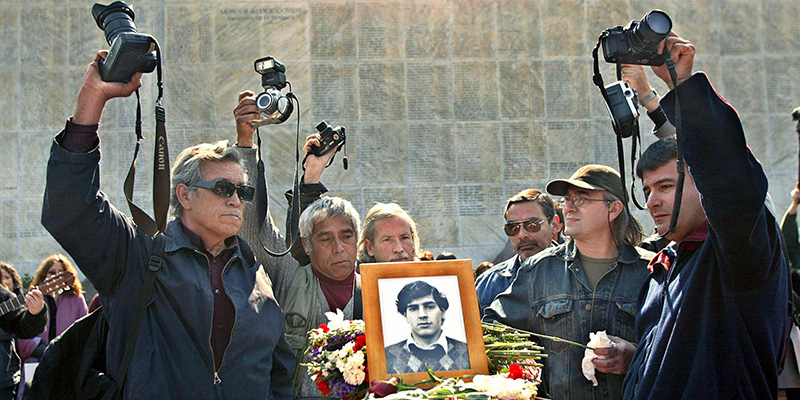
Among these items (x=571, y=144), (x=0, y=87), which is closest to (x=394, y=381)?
(x=571, y=144)

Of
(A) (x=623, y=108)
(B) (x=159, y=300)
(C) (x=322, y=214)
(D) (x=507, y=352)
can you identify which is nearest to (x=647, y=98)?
(A) (x=623, y=108)

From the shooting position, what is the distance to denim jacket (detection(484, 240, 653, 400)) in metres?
3.53

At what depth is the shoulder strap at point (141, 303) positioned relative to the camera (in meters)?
2.81

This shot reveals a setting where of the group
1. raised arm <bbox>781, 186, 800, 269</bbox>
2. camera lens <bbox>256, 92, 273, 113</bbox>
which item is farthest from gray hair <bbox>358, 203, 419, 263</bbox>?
raised arm <bbox>781, 186, 800, 269</bbox>

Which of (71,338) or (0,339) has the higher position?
(71,338)

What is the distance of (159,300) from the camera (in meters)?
2.96

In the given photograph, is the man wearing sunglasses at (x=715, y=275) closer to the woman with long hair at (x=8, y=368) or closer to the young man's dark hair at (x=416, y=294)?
the young man's dark hair at (x=416, y=294)

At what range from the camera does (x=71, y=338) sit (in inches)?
116

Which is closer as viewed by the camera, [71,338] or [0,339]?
[71,338]

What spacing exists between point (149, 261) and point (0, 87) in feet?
36.9

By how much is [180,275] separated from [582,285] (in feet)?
6.11

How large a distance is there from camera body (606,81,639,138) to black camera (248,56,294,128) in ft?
6.03

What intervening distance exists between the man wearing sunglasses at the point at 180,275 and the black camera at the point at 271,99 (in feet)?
2.30

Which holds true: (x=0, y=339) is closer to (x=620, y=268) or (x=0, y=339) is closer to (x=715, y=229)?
(x=620, y=268)
